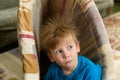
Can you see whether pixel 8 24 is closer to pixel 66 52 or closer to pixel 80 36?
pixel 80 36

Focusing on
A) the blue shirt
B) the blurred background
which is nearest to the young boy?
the blue shirt

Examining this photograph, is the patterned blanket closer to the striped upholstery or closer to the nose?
the striped upholstery

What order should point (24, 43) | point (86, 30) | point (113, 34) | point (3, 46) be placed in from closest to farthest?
point (24, 43), point (86, 30), point (113, 34), point (3, 46)

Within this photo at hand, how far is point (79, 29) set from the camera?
1.16m

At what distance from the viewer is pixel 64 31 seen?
0.99 metres

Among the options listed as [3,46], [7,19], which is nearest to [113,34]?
[7,19]

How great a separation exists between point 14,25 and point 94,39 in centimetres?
98

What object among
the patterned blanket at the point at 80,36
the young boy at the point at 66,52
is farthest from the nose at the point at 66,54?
the patterned blanket at the point at 80,36

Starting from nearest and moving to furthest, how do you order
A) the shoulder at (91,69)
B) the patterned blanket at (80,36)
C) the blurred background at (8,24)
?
the patterned blanket at (80,36)
the shoulder at (91,69)
the blurred background at (8,24)

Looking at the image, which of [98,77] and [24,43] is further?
[98,77]

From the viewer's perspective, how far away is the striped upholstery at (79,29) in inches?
34.8

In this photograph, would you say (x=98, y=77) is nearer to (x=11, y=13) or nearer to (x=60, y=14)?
(x=60, y=14)

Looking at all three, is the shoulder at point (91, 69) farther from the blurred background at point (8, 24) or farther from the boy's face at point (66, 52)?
the blurred background at point (8, 24)

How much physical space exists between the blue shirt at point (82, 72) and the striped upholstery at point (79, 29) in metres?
0.05
